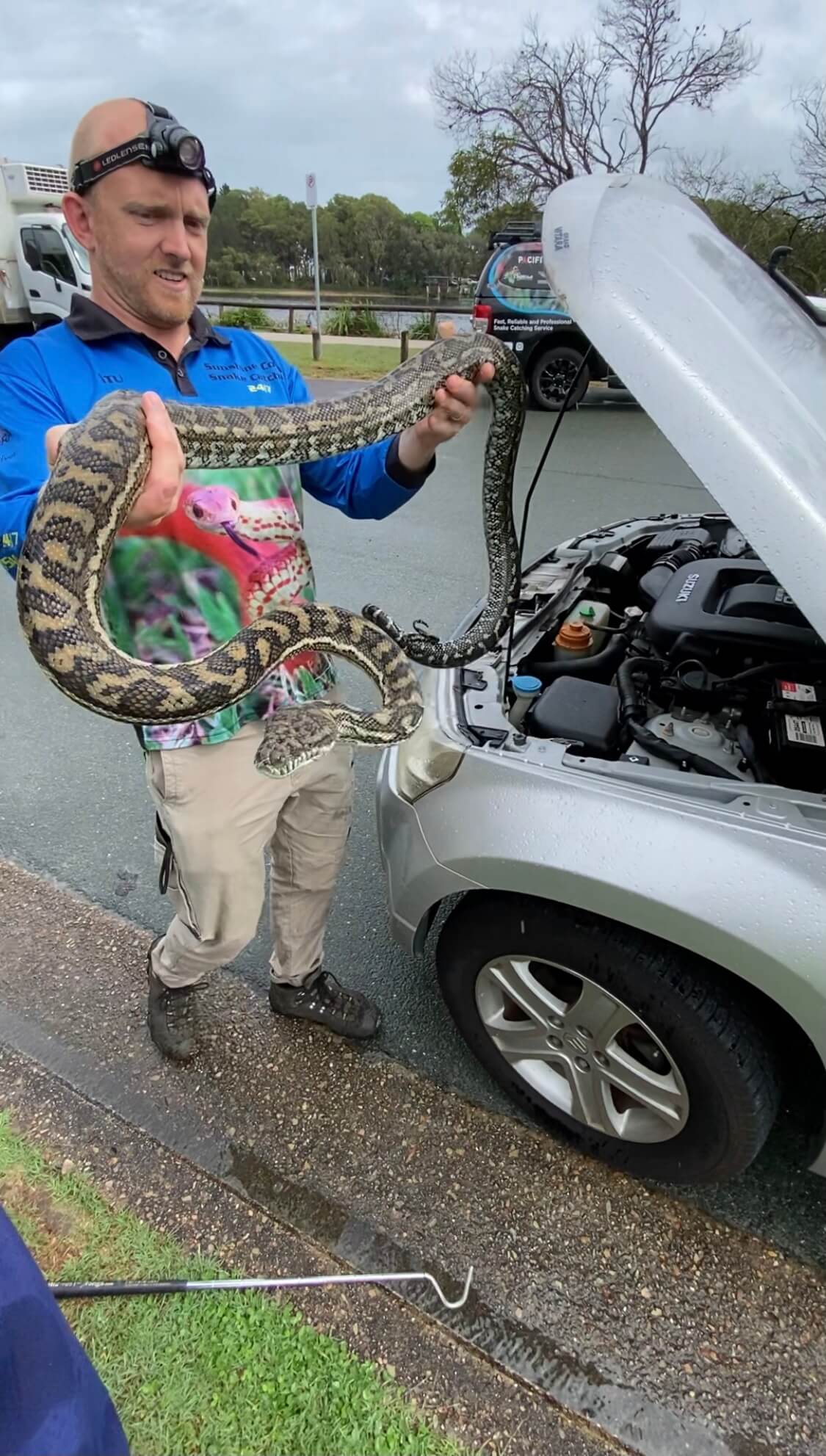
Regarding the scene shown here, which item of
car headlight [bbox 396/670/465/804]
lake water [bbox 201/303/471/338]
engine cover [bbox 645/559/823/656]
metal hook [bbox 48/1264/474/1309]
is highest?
lake water [bbox 201/303/471/338]

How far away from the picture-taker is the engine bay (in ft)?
9.00

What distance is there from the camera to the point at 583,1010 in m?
2.62

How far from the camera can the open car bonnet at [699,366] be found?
76.6 inches

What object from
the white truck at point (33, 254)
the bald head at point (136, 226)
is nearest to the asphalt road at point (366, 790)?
the bald head at point (136, 226)

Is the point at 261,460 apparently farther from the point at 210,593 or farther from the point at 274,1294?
the point at 274,1294

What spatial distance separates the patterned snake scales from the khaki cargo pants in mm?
199

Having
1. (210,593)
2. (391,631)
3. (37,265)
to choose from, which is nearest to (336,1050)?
(391,631)

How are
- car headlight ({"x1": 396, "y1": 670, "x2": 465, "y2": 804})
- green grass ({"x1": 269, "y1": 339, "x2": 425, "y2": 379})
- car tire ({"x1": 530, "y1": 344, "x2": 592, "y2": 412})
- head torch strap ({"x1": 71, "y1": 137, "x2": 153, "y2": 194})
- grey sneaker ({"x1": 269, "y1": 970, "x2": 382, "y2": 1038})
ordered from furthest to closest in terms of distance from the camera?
green grass ({"x1": 269, "y1": 339, "x2": 425, "y2": 379})
car tire ({"x1": 530, "y1": 344, "x2": 592, "y2": 412})
grey sneaker ({"x1": 269, "y1": 970, "x2": 382, "y2": 1038})
car headlight ({"x1": 396, "y1": 670, "x2": 465, "y2": 804})
head torch strap ({"x1": 71, "y1": 137, "x2": 153, "y2": 194})

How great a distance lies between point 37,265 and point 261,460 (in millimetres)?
24942

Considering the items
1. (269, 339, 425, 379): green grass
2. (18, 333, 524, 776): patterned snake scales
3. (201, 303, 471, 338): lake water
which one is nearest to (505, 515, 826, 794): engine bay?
(18, 333, 524, 776): patterned snake scales

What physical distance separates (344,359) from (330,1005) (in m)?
23.6

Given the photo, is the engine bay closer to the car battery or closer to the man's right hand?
the car battery

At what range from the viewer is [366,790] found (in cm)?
484

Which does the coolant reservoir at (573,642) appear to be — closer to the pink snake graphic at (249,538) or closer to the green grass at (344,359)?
the pink snake graphic at (249,538)
